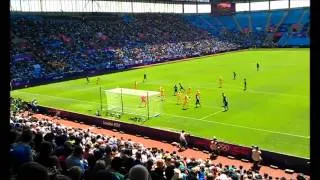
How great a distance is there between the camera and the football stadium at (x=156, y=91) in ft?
41.9

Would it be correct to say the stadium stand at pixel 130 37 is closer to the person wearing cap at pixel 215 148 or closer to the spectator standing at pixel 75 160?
the person wearing cap at pixel 215 148

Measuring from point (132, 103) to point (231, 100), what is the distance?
9.69 metres

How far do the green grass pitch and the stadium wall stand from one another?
5.91ft

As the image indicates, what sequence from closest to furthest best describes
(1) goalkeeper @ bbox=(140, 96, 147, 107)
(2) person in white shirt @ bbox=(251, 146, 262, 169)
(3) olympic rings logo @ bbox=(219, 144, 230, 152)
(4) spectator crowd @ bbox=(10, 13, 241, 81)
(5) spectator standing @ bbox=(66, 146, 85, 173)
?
(5) spectator standing @ bbox=(66, 146, 85, 173) → (2) person in white shirt @ bbox=(251, 146, 262, 169) → (3) olympic rings logo @ bbox=(219, 144, 230, 152) → (1) goalkeeper @ bbox=(140, 96, 147, 107) → (4) spectator crowd @ bbox=(10, 13, 241, 81)

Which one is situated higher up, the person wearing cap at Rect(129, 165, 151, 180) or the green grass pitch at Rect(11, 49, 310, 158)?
the person wearing cap at Rect(129, 165, 151, 180)

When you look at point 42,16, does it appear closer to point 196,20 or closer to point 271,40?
point 196,20

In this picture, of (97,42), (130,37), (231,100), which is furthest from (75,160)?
(130,37)

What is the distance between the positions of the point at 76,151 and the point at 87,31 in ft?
241

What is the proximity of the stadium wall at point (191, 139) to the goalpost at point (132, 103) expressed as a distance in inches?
132

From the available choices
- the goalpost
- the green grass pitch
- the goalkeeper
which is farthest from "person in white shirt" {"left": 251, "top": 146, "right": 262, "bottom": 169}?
the goalkeeper

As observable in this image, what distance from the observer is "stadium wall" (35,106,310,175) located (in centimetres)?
2111

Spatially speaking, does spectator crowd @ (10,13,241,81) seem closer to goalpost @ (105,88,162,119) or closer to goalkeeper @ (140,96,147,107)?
goalpost @ (105,88,162,119)

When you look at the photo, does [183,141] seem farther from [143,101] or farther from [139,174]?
[139,174]

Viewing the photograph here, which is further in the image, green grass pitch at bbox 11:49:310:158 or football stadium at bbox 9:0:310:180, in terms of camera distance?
green grass pitch at bbox 11:49:310:158
